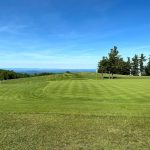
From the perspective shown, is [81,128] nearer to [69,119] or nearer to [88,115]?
[69,119]

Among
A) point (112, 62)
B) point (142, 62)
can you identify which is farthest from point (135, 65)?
point (112, 62)

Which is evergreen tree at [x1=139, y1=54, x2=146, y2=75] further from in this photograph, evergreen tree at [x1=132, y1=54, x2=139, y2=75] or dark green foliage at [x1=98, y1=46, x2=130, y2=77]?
dark green foliage at [x1=98, y1=46, x2=130, y2=77]

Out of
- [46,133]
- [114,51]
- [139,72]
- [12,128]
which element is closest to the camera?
[46,133]

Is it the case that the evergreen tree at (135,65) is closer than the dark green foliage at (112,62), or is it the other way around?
the dark green foliage at (112,62)

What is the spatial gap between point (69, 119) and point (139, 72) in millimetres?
125277

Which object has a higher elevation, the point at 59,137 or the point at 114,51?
the point at 114,51

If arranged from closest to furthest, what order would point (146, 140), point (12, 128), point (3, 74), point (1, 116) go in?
point (146, 140) < point (12, 128) < point (1, 116) < point (3, 74)

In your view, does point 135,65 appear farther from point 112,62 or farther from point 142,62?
point 112,62

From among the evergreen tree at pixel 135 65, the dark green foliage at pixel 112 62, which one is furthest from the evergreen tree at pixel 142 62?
the dark green foliage at pixel 112 62

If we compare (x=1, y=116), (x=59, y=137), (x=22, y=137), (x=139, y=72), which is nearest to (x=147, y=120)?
(x=59, y=137)

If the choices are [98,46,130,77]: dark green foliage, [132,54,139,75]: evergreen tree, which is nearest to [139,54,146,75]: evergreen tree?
[132,54,139,75]: evergreen tree

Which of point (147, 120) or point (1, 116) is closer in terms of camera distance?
point (147, 120)

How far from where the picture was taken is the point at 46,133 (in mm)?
10422

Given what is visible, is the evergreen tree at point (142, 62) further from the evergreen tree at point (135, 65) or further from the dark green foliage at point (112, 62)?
the dark green foliage at point (112, 62)
